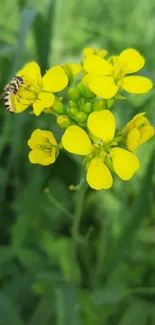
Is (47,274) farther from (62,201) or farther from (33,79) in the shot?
(33,79)

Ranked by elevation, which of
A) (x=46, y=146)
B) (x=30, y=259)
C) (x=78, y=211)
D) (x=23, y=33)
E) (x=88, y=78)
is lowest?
(x=30, y=259)

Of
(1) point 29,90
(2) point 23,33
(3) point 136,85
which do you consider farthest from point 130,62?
(2) point 23,33

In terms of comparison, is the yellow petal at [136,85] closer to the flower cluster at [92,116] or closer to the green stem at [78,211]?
the flower cluster at [92,116]

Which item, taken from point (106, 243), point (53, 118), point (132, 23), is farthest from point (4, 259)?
point (132, 23)

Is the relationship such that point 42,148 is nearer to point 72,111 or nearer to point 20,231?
point 72,111

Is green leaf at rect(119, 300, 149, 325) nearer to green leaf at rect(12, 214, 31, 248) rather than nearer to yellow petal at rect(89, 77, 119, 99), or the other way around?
green leaf at rect(12, 214, 31, 248)

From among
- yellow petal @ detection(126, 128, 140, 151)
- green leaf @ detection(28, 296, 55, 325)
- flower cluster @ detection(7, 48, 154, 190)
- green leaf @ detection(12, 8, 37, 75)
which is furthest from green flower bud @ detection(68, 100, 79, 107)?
green leaf @ detection(28, 296, 55, 325)

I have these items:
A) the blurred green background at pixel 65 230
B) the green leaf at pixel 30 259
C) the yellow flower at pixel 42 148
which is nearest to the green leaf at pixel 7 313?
the blurred green background at pixel 65 230
